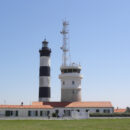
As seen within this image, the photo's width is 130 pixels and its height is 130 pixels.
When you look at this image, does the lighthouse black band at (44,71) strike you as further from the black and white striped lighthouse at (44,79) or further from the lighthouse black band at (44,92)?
the lighthouse black band at (44,92)

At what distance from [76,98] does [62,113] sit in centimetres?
519

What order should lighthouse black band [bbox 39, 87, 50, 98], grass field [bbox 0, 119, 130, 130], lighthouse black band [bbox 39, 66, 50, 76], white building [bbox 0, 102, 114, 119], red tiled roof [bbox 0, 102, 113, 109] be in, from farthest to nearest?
lighthouse black band [bbox 39, 66, 50, 76]
lighthouse black band [bbox 39, 87, 50, 98]
red tiled roof [bbox 0, 102, 113, 109]
white building [bbox 0, 102, 114, 119]
grass field [bbox 0, 119, 130, 130]

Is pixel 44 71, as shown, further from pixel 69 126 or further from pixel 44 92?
pixel 69 126

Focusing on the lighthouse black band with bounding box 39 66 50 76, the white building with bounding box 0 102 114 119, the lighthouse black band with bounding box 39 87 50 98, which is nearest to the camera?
the white building with bounding box 0 102 114 119

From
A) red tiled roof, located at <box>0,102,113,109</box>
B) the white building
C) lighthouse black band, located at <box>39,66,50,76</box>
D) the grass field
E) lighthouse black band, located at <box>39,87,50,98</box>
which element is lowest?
the grass field

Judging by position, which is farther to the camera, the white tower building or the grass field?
the white tower building

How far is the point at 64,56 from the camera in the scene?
201 ft

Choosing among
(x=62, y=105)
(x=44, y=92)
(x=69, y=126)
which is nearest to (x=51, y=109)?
(x=62, y=105)

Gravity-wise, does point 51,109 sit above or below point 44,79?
below

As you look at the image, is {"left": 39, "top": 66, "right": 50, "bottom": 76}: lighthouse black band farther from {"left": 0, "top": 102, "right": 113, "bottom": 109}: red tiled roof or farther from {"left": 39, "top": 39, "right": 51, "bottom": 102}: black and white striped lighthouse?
{"left": 0, "top": 102, "right": 113, "bottom": 109}: red tiled roof

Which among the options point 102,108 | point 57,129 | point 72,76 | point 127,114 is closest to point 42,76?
point 72,76

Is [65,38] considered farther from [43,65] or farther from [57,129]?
[57,129]

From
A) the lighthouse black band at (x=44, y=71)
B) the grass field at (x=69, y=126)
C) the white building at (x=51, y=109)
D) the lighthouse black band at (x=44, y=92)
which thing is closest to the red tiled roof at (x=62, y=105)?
the white building at (x=51, y=109)

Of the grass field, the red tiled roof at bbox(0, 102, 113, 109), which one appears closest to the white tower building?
the red tiled roof at bbox(0, 102, 113, 109)
